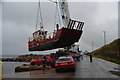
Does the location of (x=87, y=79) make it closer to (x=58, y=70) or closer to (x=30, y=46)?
(x=58, y=70)

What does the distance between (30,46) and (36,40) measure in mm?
2533

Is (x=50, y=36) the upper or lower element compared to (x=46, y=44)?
upper

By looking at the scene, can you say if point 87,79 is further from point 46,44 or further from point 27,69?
point 46,44

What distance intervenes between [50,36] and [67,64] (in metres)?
9.26

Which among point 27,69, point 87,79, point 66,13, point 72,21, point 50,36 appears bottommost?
point 27,69

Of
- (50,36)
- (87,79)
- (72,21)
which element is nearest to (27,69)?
(50,36)

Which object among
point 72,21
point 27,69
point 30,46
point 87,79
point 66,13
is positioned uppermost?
point 66,13

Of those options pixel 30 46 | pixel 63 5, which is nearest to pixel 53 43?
pixel 30 46

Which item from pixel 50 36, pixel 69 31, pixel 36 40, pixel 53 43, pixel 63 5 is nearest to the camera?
pixel 69 31

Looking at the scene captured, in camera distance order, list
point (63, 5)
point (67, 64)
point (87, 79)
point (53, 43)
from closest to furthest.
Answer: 1. point (87, 79)
2. point (67, 64)
3. point (53, 43)
4. point (63, 5)

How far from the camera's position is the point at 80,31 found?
57.9 feet

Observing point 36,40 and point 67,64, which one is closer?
point 67,64

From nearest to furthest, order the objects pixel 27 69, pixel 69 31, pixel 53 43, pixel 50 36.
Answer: pixel 27 69 → pixel 69 31 → pixel 53 43 → pixel 50 36

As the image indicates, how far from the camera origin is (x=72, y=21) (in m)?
16.0
